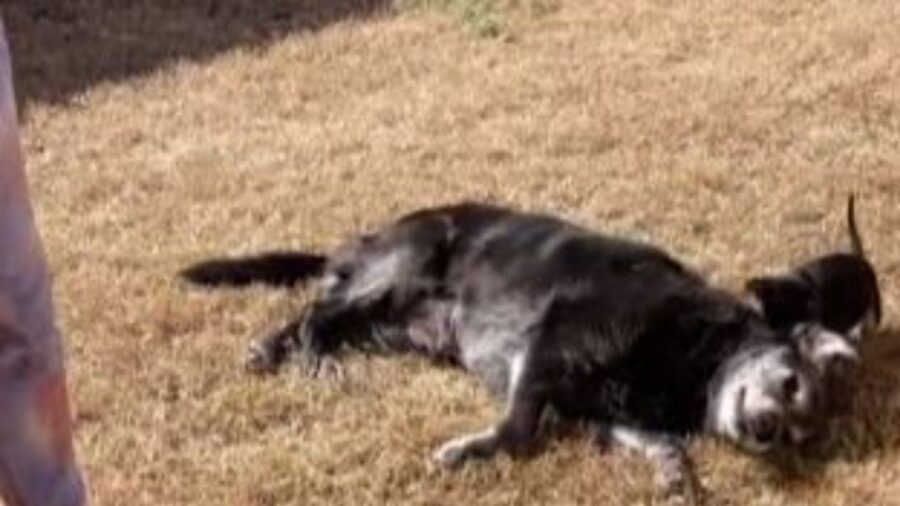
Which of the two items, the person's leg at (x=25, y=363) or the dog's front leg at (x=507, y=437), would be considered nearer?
the person's leg at (x=25, y=363)

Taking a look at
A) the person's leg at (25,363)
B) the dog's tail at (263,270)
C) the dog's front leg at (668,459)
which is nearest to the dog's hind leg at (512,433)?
the dog's front leg at (668,459)

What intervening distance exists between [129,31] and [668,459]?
4.47 metres

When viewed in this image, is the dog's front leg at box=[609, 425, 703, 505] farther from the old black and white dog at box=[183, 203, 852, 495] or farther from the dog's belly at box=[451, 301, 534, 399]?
the dog's belly at box=[451, 301, 534, 399]

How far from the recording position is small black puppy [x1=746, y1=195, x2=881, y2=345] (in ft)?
13.5

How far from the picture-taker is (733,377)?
3.90 metres

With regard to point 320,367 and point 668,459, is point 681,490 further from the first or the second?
point 320,367

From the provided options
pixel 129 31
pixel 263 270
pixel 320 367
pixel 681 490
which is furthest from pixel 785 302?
pixel 129 31

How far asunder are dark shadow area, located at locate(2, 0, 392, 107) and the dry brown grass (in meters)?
0.03

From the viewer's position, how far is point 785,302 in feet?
13.5

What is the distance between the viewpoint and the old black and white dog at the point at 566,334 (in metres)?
3.88

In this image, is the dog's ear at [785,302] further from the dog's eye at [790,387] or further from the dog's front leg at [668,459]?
the dog's front leg at [668,459]

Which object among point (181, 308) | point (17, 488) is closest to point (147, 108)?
point (181, 308)

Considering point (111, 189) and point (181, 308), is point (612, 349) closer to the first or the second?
point (181, 308)

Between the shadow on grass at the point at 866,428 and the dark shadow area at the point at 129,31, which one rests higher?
the shadow on grass at the point at 866,428
